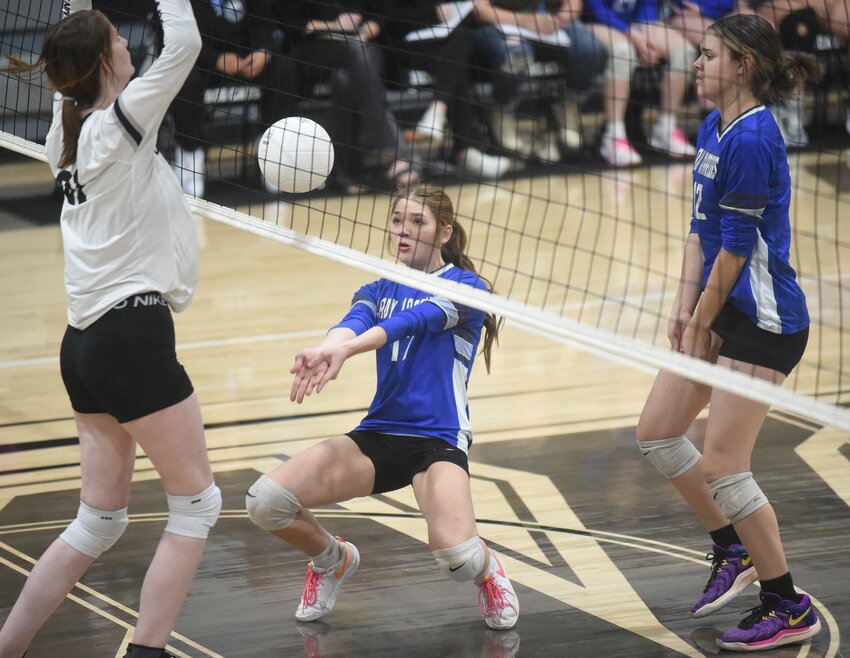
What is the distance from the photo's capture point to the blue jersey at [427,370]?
13.2 feet

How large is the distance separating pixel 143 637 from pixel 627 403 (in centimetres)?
332

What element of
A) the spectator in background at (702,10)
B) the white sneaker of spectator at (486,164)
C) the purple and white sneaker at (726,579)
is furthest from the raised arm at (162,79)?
the white sneaker of spectator at (486,164)

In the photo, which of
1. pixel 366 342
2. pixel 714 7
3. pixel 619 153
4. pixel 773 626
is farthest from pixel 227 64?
pixel 773 626

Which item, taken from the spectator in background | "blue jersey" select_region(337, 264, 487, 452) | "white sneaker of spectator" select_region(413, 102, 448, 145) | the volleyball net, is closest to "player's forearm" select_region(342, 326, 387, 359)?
"blue jersey" select_region(337, 264, 487, 452)

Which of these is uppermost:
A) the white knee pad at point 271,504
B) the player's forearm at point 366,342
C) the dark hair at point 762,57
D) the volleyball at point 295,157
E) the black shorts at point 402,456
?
the dark hair at point 762,57

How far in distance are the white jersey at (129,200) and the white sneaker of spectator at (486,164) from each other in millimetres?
7944

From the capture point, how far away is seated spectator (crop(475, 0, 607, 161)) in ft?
34.6

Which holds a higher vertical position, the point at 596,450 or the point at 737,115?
the point at 737,115

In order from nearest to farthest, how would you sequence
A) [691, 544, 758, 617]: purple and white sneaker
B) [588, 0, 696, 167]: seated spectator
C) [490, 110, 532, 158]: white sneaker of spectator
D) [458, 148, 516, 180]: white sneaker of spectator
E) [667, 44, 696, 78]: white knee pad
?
1. [691, 544, 758, 617]: purple and white sneaker
2. [588, 0, 696, 167]: seated spectator
3. [458, 148, 516, 180]: white sneaker of spectator
4. [490, 110, 532, 158]: white sneaker of spectator
5. [667, 44, 696, 78]: white knee pad

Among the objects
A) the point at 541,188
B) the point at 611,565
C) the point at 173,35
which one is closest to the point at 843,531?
the point at 611,565

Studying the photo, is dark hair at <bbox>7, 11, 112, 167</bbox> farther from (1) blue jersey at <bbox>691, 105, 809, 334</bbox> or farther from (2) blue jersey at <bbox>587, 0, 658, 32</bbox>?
(2) blue jersey at <bbox>587, 0, 658, 32</bbox>

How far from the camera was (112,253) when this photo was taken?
10.7 feet

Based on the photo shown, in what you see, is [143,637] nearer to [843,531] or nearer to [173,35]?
[173,35]

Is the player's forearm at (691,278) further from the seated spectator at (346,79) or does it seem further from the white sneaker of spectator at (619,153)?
the white sneaker of spectator at (619,153)
